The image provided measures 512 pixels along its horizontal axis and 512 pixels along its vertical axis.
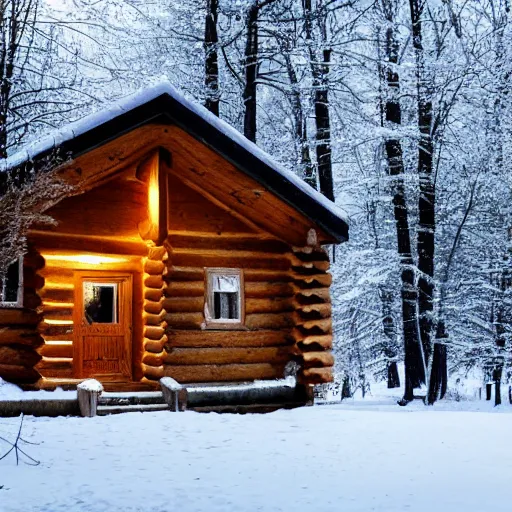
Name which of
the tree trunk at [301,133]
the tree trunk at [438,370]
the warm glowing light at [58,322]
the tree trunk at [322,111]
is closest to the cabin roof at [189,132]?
the warm glowing light at [58,322]

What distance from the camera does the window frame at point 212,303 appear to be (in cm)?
1566

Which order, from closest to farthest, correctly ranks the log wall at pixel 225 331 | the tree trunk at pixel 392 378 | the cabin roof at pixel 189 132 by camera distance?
the cabin roof at pixel 189 132, the log wall at pixel 225 331, the tree trunk at pixel 392 378

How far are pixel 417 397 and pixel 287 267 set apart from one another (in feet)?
25.6

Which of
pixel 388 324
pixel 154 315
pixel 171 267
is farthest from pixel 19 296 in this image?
pixel 388 324

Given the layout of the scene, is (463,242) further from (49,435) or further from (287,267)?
(49,435)

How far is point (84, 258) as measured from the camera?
15.4 meters

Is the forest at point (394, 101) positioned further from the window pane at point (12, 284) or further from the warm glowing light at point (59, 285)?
the window pane at point (12, 284)

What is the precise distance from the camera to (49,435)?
10.4 metres

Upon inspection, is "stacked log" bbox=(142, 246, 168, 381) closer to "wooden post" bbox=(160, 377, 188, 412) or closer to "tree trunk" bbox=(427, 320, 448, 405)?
"wooden post" bbox=(160, 377, 188, 412)

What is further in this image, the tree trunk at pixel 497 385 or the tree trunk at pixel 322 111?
the tree trunk at pixel 322 111

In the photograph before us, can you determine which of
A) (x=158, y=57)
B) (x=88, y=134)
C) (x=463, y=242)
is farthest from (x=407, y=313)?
(x=88, y=134)

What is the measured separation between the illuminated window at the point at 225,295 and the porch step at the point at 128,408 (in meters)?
2.97

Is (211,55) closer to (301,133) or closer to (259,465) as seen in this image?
(301,133)

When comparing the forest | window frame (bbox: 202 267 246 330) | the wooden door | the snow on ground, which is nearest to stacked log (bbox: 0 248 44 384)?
the snow on ground
